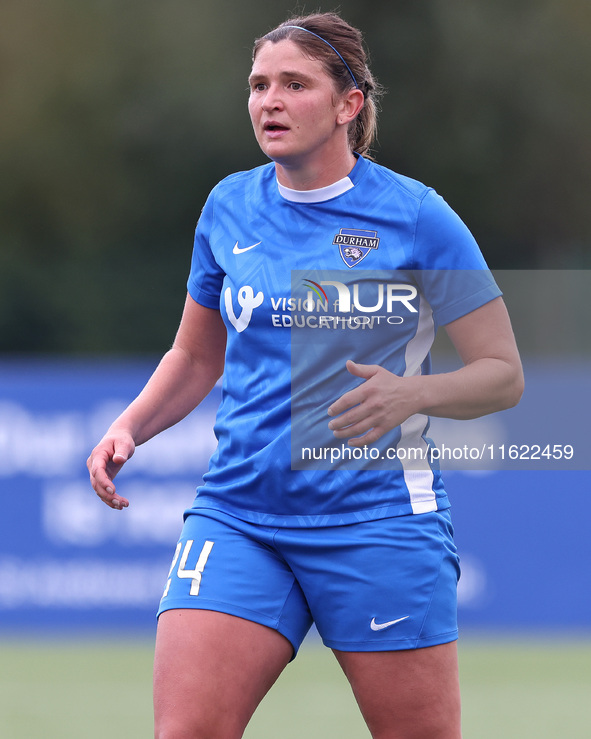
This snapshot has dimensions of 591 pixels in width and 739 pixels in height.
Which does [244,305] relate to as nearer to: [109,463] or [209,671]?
[109,463]

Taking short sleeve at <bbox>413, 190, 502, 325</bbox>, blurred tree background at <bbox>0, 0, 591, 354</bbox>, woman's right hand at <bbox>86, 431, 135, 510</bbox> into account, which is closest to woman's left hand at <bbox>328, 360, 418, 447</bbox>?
short sleeve at <bbox>413, 190, 502, 325</bbox>

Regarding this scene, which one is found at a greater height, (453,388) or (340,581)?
(453,388)

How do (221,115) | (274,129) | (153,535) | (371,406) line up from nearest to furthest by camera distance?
(371,406) < (274,129) < (153,535) < (221,115)

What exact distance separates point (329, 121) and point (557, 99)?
1164 centimetres

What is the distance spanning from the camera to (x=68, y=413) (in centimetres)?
670

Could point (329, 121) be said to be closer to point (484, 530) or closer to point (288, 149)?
point (288, 149)

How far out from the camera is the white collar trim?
2.72m

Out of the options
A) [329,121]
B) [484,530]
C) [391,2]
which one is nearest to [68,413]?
[484,530]

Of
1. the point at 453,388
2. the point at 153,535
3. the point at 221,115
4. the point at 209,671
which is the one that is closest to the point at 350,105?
the point at 453,388

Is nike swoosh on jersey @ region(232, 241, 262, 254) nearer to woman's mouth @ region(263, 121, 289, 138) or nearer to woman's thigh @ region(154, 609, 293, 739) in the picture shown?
woman's mouth @ region(263, 121, 289, 138)

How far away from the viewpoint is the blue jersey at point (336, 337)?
2.61m

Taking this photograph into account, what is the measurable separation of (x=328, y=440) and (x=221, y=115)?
428 inches

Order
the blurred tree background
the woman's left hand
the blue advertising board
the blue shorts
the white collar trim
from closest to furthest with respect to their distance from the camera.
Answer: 1. the woman's left hand
2. the blue shorts
3. the white collar trim
4. the blue advertising board
5. the blurred tree background

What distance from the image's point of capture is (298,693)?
5.70m
